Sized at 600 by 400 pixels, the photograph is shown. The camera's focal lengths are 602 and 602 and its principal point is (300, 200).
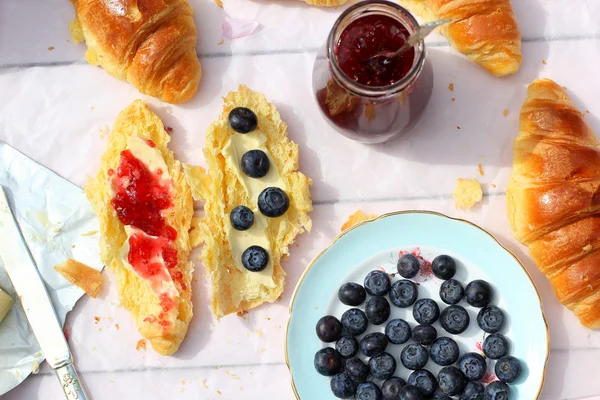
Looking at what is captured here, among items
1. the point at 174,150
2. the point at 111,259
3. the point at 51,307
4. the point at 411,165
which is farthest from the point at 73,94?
the point at 411,165

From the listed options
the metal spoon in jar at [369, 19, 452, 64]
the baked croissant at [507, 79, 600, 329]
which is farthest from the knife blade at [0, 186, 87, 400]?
the baked croissant at [507, 79, 600, 329]

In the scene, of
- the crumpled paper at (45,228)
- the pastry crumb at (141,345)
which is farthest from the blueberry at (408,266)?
the crumpled paper at (45,228)

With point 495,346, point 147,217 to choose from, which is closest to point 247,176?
point 147,217

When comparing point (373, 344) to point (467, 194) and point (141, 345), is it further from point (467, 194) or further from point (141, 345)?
point (141, 345)

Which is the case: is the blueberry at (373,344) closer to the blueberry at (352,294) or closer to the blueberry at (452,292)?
the blueberry at (352,294)

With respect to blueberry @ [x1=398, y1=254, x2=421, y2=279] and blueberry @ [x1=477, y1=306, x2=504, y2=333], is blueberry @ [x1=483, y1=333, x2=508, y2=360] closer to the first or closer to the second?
blueberry @ [x1=477, y1=306, x2=504, y2=333]

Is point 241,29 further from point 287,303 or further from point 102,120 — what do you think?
point 287,303
